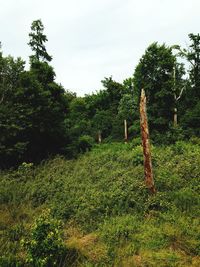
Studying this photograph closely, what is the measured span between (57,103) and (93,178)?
9.54 metres

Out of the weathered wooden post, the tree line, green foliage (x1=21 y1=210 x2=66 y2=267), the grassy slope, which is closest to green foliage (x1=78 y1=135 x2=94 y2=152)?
the tree line

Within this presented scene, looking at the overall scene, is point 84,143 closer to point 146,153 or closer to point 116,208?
point 146,153

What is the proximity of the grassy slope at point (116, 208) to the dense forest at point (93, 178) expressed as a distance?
4 cm

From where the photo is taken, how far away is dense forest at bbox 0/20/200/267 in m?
9.90

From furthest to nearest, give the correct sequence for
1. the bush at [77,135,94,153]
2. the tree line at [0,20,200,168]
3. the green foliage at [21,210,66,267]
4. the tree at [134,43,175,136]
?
the bush at [77,135,94,153]
the tree at [134,43,175,136]
the tree line at [0,20,200,168]
the green foliage at [21,210,66,267]

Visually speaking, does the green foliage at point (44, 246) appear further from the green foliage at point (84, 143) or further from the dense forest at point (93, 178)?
the green foliage at point (84, 143)

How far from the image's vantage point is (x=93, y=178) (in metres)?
18.3

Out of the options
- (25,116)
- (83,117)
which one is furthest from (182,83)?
(25,116)

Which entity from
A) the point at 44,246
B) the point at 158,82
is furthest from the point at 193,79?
the point at 44,246

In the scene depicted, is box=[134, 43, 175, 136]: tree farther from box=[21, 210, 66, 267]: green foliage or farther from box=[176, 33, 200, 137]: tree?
box=[21, 210, 66, 267]: green foliage

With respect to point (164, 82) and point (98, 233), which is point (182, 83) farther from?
point (98, 233)

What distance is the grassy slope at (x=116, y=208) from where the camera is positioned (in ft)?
32.9

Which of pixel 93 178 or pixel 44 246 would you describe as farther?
pixel 93 178

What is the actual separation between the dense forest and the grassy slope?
4 cm
